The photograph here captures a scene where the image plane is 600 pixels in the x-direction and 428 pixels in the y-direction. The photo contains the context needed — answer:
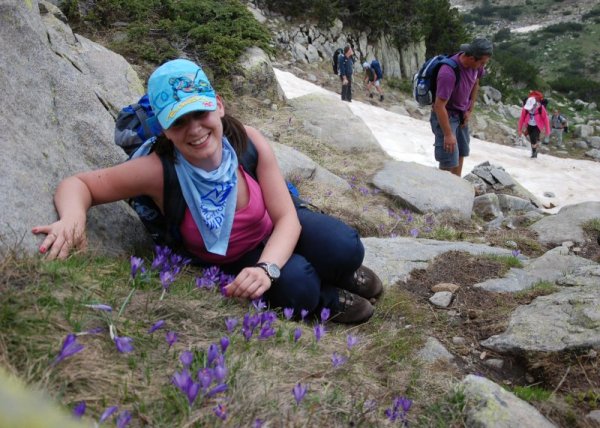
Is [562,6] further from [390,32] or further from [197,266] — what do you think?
[197,266]

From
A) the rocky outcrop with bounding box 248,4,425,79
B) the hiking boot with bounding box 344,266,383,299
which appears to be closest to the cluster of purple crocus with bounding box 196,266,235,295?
the hiking boot with bounding box 344,266,383,299

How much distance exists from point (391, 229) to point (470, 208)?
6.17ft

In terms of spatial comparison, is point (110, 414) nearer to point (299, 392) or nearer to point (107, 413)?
point (107, 413)

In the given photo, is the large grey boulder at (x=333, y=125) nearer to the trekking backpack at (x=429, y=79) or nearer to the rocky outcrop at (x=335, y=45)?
the trekking backpack at (x=429, y=79)

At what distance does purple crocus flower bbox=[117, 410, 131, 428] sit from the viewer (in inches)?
66.2

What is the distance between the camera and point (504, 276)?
4.81 m

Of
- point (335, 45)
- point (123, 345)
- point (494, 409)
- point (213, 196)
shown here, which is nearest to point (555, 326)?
point (494, 409)

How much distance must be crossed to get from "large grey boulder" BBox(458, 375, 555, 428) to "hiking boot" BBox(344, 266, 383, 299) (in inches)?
51.6

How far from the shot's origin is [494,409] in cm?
236

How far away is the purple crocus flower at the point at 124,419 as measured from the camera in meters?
1.68

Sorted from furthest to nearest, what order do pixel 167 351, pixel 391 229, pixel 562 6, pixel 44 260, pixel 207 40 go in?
pixel 562 6, pixel 207 40, pixel 391 229, pixel 44 260, pixel 167 351

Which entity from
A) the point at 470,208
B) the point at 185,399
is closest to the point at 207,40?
the point at 470,208

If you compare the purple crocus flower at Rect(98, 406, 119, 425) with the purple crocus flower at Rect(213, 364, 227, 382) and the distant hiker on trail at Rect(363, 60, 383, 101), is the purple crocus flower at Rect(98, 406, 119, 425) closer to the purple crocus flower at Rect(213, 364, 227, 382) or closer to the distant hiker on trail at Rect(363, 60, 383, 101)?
the purple crocus flower at Rect(213, 364, 227, 382)

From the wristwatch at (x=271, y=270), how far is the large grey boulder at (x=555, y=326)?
147cm
